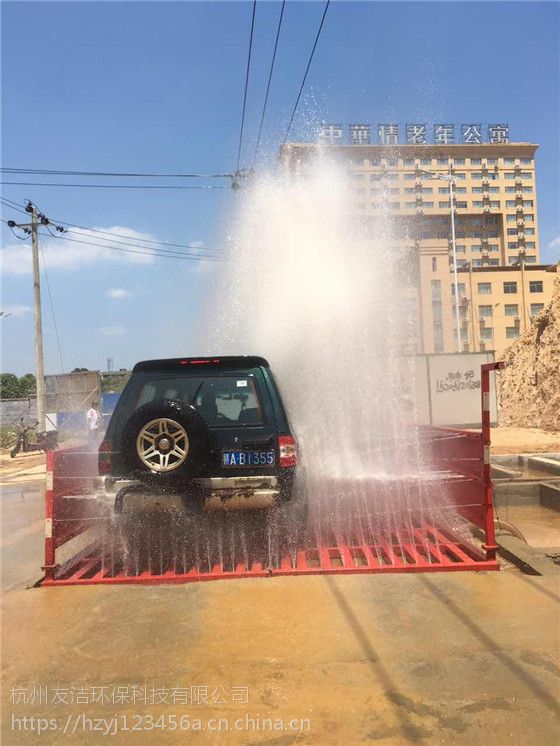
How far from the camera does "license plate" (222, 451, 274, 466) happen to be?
4.82m

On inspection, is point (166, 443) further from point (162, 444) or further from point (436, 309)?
point (436, 309)

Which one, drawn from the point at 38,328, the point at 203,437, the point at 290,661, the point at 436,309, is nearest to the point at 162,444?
the point at 203,437

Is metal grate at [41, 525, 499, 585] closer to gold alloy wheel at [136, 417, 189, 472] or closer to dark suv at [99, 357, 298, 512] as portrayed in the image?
dark suv at [99, 357, 298, 512]

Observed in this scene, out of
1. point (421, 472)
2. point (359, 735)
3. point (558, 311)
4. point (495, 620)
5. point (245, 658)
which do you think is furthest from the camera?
point (558, 311)

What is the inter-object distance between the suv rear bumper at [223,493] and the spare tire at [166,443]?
11 centimetres

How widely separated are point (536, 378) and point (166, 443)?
74.2 feet

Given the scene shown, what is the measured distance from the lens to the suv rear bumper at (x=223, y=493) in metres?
4.72

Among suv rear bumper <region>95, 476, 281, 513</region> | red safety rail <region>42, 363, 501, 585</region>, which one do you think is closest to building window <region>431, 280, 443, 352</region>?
red safety rail <region>42, 363, 501, 585</region>

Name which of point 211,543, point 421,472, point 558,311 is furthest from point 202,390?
point 558,311

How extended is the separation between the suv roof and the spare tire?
0.64 m

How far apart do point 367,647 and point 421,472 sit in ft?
11.0

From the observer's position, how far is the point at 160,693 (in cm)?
306

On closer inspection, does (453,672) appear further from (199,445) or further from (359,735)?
(199,445)

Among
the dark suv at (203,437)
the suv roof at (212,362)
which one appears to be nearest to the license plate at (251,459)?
the dark suv at (203,437)
